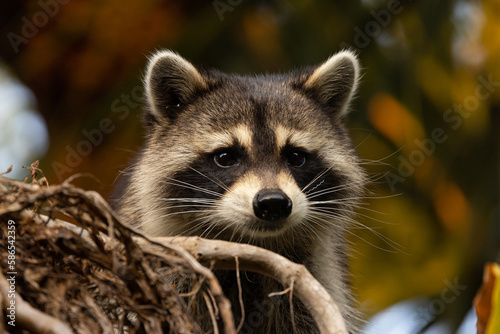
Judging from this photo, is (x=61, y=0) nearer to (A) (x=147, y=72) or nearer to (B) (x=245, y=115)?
(A) (x=147, y=72)

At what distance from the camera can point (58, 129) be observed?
9.43 meters

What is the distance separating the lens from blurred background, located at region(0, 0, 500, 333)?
903cm

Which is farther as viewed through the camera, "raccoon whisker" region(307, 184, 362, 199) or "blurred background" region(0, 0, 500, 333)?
"blurred background" region(0, 0, 500, 333)

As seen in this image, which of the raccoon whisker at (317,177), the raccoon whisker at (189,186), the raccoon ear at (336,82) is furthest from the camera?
the raccoon ear at (336,82)

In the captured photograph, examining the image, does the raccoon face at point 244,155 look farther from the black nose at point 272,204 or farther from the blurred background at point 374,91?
the blurred background at point 374,91

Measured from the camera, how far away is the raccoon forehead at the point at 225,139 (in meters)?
5.46

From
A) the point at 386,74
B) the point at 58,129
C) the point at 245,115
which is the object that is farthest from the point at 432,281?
the point at 58,129

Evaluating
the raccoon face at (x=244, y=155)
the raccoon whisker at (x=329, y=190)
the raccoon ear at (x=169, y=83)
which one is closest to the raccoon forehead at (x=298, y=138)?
the raccoon face at (x=244, y=155)

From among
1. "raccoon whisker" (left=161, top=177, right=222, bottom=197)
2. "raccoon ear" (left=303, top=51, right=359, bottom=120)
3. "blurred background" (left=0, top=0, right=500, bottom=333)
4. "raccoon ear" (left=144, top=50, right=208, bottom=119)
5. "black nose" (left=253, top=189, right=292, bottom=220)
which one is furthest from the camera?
"blurred background" (left=0, top=0, right=500, bottom=333)

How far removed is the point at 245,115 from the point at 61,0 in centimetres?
503

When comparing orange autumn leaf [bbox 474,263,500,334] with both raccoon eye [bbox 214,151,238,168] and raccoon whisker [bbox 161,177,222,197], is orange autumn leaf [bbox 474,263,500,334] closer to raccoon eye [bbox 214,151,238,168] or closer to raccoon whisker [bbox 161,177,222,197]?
raccoon whisker [bbox 161,177,222,197]

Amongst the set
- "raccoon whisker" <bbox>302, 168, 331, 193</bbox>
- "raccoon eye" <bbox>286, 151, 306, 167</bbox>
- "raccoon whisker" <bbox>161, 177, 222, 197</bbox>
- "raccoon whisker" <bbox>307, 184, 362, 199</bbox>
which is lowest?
"raccoon whisker" <bbox>307, 184, 362, 199</bbox>

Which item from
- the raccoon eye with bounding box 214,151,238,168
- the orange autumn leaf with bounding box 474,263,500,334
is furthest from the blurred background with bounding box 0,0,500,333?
the orange autumn leaf with bounding box 474,263,500,334

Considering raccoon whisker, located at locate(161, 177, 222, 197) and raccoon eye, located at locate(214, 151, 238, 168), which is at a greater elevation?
raccoon eye, located at locate(214, 151, 238, 168)
